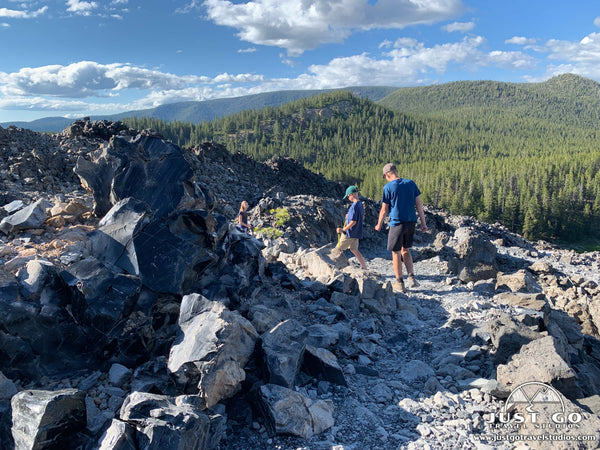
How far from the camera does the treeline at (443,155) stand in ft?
243

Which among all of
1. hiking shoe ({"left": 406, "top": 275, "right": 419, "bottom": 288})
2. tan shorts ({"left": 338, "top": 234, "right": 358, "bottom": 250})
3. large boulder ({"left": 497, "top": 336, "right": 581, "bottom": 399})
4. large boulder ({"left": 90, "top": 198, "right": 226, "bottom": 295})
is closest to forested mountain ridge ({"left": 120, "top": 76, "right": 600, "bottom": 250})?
tan shorts ({"left": 338, "top": 234, "right": 358, "bottom": 250})

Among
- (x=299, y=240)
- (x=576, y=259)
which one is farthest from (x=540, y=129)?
(x=299, y=240)

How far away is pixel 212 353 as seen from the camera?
162 inches

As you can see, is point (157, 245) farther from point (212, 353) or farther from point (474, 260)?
point (474, 260)

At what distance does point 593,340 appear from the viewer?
709 centimetres

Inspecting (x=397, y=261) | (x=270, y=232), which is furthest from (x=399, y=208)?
(x=270, y=232)

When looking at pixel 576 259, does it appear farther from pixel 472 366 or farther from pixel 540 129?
pixel 540 129

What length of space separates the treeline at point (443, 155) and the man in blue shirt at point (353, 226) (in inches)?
2704

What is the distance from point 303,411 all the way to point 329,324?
250cm

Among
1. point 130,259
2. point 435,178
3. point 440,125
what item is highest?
point 440,125

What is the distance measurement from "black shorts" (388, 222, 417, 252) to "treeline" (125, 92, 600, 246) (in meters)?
69.9

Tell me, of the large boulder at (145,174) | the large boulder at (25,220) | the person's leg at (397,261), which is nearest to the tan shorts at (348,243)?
the person's leg at (397,261)

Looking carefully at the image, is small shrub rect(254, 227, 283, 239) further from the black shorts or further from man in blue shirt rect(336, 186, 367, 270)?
the black shorts

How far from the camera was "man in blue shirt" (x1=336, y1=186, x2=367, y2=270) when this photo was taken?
10047 millimetres
